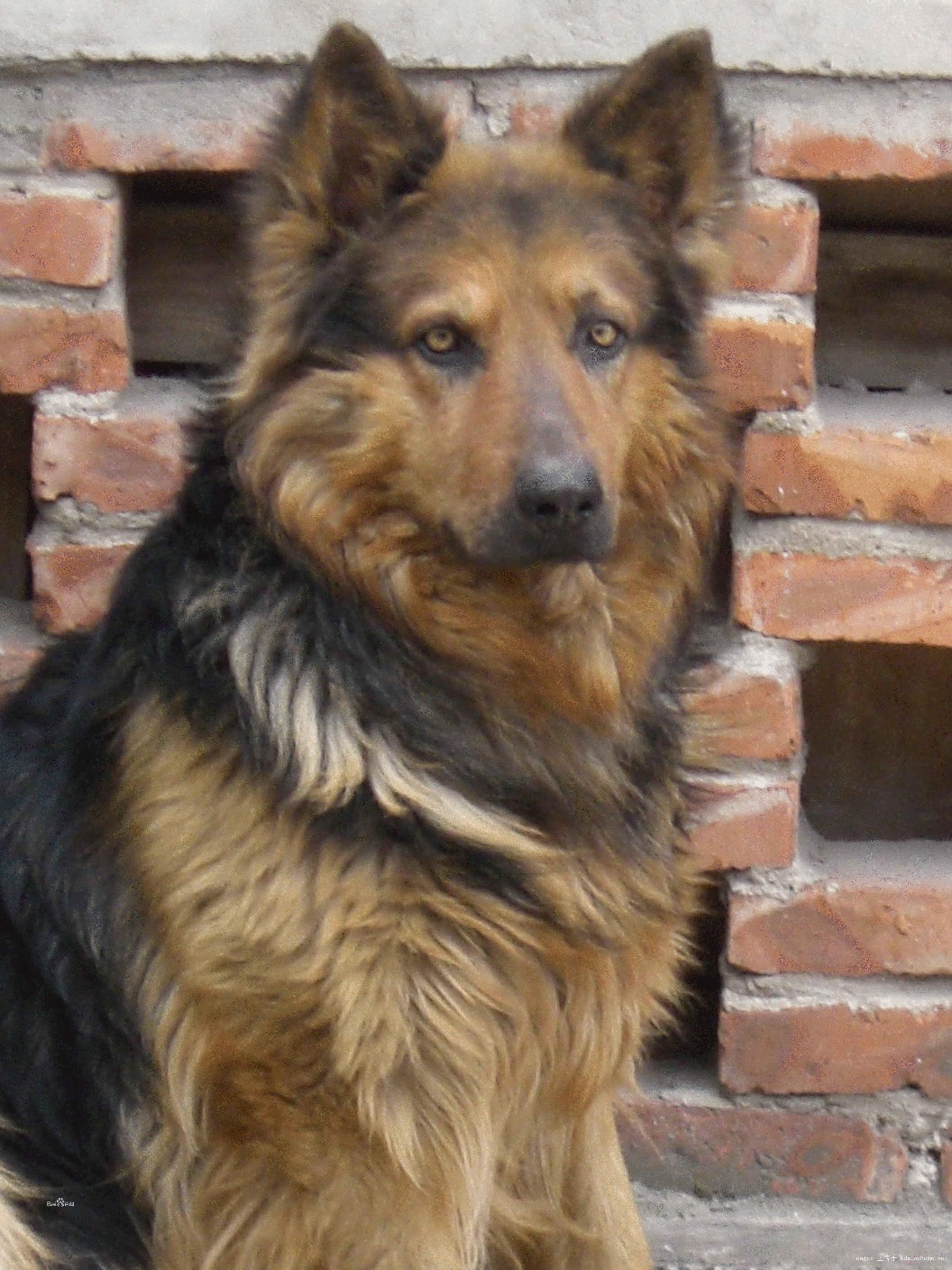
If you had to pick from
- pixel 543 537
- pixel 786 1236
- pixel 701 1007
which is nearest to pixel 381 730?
pixel 543 537

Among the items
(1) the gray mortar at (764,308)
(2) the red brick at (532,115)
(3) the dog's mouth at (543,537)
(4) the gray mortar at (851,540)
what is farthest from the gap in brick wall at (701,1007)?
(2) the red brick at (532,115)

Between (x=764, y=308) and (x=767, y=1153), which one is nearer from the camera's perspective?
(x=764, y=308)

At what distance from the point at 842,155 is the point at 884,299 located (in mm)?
542

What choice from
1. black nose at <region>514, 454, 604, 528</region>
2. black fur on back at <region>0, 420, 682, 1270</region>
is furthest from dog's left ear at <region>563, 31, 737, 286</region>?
black fur on back at <region>0, 420, 682, 1270</region>

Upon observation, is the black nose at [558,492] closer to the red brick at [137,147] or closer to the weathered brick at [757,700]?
the weathered brick at [757,700]

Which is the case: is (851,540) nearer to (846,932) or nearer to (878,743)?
(846,932)

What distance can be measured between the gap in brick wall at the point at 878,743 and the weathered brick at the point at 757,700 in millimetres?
582

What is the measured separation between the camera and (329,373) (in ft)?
8.09

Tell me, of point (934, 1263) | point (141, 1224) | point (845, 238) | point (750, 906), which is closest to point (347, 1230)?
point (141, 1224)

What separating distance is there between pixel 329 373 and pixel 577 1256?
1398mm

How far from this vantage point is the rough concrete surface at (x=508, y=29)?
2883 millimetres

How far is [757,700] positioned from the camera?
3051 mm

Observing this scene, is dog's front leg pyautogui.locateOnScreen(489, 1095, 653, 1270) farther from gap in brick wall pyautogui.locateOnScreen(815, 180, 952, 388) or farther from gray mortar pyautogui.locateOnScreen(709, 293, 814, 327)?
gap in brick wall pyautogui.locateOnScreen(815, 180, 952, 388)

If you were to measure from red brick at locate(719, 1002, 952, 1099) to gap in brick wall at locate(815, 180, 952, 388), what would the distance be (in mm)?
1129
